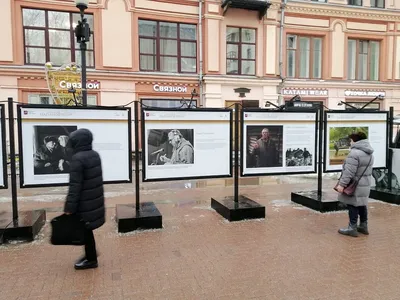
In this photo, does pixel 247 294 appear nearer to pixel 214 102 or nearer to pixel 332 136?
pixel 332 136

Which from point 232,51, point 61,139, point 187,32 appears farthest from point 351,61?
point 61,139

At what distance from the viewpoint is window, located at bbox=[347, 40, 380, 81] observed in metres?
20.7

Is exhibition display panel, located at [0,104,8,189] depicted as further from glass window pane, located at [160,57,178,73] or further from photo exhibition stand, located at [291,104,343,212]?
glass window pane, located at [160,57,178,73]

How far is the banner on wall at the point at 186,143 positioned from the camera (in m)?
5.78

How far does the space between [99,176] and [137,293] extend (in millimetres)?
1416

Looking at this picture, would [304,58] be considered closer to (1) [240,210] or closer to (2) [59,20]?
(2) [59,20]

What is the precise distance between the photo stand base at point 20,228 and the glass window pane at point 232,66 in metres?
14.9

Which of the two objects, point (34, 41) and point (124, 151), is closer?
point (124, 151)

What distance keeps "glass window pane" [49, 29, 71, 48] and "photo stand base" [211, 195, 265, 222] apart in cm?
1335

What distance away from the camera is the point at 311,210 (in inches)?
265

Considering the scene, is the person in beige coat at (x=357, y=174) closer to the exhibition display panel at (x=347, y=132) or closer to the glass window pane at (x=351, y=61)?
the exhibition display panel at (x=347, y=132)

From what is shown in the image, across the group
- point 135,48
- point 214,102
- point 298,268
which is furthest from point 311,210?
point 135,48

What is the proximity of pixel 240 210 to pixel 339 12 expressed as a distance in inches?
707

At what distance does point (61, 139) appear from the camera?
527 cm
